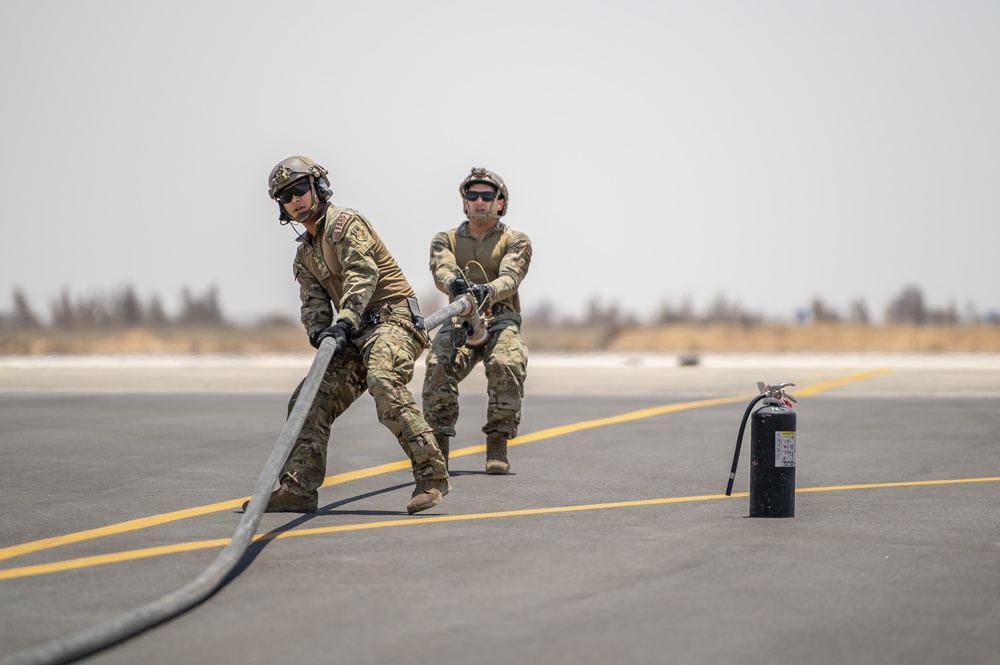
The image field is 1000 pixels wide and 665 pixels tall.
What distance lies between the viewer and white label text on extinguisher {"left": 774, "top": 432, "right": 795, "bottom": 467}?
7598mm

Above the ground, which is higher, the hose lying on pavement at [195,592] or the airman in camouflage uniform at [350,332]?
the airman in camouflage uniform at [350,332]

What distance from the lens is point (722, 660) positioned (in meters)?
4.43

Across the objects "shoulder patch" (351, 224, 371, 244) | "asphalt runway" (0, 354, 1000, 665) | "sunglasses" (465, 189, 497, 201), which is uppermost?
"sunglasses" (465, 189, 497, 201)

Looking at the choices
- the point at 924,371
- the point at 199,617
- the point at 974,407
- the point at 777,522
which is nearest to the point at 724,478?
the point at 777,522

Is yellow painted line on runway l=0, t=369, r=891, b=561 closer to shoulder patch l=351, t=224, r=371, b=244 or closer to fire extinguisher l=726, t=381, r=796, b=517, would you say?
shoulder patch l=351, t=224, r=371, b=244

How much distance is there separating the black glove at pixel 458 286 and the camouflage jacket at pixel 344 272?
1.23 m

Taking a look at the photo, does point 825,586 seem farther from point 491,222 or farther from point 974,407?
point 974,407

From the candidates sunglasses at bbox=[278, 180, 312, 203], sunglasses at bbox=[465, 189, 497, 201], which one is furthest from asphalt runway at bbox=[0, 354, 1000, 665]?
sunglasses at bbox=[465, 189, 497, 201]

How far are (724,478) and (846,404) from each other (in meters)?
8.79

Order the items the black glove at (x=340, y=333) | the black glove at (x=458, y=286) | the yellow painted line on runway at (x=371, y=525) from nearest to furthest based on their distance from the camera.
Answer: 1. the yellow painted line on runway at (x=371, y=525)
2. the black glove at (x=340, y=333)
3. the black glove at (x=458, y=286)

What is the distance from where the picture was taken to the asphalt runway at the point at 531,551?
15.5 ft

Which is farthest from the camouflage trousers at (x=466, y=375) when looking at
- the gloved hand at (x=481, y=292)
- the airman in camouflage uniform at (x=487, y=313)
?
the gloved hand at (x=481, y=292)

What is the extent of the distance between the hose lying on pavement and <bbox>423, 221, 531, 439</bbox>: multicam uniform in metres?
2.25

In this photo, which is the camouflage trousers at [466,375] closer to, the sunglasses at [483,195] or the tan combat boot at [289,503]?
the sunglasses at [483,195]
